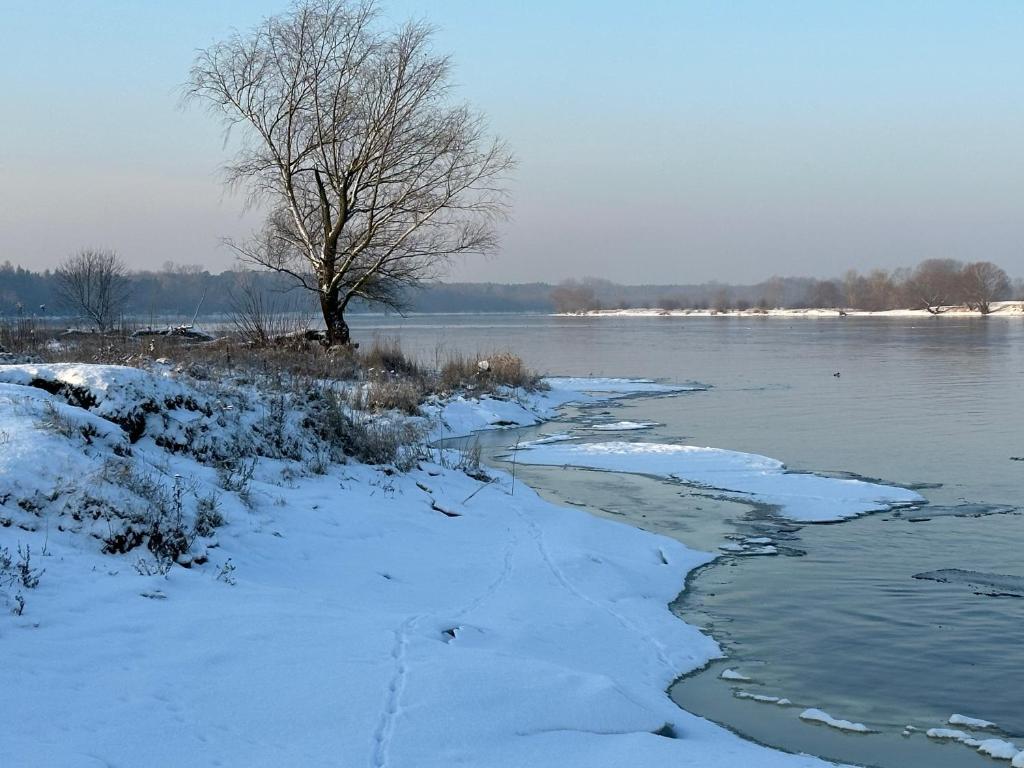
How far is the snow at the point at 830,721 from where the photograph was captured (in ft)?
20.4

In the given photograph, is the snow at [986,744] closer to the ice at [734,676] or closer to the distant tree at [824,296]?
the ice at [734,676]

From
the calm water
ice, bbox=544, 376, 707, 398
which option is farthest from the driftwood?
ice, bbox=544, 376, 707, 398

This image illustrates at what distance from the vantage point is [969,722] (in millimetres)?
6285

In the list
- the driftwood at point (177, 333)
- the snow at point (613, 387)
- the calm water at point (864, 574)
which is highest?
the driftwood at point (177, 333)

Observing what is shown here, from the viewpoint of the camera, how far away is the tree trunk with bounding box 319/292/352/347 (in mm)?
25719

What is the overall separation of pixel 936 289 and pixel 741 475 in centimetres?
14583

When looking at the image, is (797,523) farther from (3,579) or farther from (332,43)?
(332,43)

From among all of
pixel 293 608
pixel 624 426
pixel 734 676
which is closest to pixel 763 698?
pixel 734 676

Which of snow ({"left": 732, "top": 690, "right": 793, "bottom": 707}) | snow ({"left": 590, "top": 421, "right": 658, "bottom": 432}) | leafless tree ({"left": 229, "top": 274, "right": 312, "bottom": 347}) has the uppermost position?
leafless tree ({"left": 229, "top": 274, "right": 312, "bottom": 347})

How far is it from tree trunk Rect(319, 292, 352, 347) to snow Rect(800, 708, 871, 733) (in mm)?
20416

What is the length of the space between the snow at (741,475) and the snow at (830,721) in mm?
6016

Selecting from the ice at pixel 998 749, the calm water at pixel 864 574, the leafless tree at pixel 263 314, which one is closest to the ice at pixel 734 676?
the calm water at pixel 864 574

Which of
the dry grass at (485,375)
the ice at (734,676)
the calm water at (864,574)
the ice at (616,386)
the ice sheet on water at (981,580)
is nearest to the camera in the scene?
the calm water at (864,574)

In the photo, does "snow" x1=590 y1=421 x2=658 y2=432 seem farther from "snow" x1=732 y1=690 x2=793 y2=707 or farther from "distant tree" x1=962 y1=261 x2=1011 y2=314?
"distant tree" x1=962 y1=261 x2=1011 y2=314
